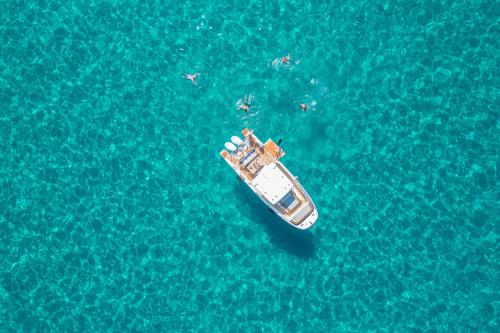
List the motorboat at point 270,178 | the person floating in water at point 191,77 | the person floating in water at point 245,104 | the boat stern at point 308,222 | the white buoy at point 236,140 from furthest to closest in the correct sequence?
the person floating in water at point 191,77, the person floating in water at point 245,104, the white buoy at point 236,140, the boat stern at point 308,222, the motorboat at point 270,178

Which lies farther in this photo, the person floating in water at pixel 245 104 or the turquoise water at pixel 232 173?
the person floating in water at pixel 245 104

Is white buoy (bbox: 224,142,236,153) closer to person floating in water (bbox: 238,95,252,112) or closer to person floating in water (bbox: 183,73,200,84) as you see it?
person floating in water (bbox: 238,95,252,112)

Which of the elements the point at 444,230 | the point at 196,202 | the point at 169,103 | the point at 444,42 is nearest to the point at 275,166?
the point at 196,202

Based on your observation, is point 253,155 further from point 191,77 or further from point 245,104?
point 191,77

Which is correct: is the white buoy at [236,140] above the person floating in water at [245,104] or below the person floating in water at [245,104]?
below

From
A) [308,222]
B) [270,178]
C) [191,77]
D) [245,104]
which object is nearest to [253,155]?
[270,178]

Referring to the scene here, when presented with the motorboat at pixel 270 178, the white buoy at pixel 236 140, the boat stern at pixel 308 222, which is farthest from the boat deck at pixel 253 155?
the boat stern at pixel 308 222

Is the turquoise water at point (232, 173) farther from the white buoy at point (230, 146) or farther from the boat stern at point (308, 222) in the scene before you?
the white buoy at point (230, 146)
